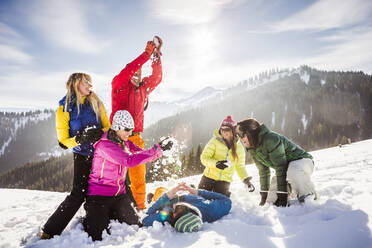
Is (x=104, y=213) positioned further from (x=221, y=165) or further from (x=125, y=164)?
(x=221, y=165)

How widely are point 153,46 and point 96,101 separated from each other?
1739mm

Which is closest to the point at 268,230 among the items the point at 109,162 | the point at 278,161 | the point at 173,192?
the point at 278,161

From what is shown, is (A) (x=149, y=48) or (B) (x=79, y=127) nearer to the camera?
(B) (x=79, y=127)

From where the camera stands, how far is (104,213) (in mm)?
3572

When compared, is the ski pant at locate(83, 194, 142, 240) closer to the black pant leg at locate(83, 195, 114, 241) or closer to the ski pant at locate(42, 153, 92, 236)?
the black pant leg at locate(83, 195, 114, 241)

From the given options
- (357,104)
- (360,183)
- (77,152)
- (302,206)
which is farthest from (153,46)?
(357,104)

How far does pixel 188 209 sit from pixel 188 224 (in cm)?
32

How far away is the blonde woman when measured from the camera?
370 cm

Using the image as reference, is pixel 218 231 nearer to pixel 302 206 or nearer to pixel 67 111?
pixel 302 206

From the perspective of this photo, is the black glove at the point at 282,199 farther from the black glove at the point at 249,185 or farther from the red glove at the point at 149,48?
the red glove at the point at 149,48

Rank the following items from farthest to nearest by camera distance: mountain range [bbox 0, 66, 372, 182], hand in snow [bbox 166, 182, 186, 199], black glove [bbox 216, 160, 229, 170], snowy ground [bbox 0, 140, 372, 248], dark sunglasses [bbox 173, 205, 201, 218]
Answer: mountain range [bbox 0, 66, 372, 182] < black glove [bbox 216, 160, 229, 170] < hand in snow [bbox 166, 182, 186, 199] < dark sunglasses [bbox 173, 205, 201, 218] < snowy ground [bbox 0, 140, 372, 248]

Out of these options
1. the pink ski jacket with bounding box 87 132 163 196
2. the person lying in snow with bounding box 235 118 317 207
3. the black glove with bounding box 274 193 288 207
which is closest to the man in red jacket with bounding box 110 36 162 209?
the pink ski jacket with bounding box 87 132 163 196

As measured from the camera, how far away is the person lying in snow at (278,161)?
4133mm

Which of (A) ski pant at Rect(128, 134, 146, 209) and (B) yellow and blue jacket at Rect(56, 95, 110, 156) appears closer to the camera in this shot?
(B) yellow and blue jacket at Rect(56, 95, 110, 156)
